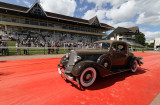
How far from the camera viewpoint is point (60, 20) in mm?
23781

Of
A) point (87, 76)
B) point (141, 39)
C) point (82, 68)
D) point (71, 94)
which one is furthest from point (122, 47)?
point (141, 39)

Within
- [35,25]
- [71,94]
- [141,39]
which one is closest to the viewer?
[71,94]

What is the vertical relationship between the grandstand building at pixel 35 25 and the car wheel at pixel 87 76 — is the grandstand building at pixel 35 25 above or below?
above

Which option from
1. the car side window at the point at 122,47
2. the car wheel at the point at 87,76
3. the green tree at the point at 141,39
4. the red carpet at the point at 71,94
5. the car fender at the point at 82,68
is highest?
the green tree at the point at 141,39

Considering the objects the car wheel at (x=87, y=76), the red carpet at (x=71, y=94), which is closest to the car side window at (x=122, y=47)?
the red carpet at (x=71, y=94)

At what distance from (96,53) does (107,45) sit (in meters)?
0.94

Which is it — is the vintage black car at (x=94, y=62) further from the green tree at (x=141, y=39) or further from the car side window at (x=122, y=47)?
the green tree at (x=141, y=39)

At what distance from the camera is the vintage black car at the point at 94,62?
275 cm

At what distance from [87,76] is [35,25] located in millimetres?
23196

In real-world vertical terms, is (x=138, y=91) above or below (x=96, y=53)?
below

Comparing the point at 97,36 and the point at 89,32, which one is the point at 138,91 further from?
the point at 97,36

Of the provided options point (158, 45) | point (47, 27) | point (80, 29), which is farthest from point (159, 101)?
point (158, 45)

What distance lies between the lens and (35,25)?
20969mm

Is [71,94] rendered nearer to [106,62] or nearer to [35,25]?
[106,62]
